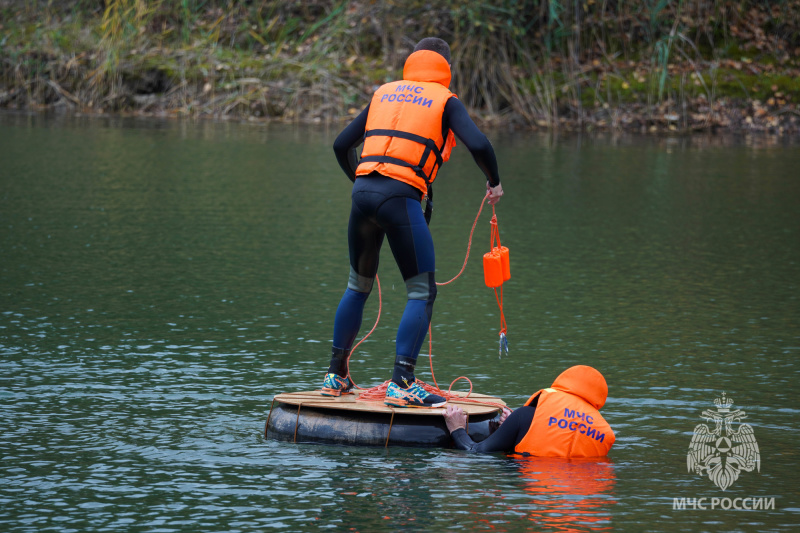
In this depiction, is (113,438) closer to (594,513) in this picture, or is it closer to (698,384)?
(594,513)

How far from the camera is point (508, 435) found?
5.93 m

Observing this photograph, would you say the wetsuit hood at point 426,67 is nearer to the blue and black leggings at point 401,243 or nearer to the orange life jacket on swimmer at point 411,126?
the orange life jacket on swimmer at point 411,126

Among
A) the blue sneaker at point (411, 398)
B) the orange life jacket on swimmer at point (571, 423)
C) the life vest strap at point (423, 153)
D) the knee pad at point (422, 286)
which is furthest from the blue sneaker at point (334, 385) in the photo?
the life vest strap at point (423, 153)

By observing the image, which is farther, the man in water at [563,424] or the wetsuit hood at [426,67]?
the wetsuit hood at [426,67]

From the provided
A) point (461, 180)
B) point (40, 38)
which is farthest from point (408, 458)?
point (40, 38)

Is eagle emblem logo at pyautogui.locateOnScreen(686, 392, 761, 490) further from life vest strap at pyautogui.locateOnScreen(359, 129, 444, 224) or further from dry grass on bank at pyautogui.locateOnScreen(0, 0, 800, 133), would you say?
dry grass on bank at pyautogui.locateOnScreen(0, 0, 800, 133)

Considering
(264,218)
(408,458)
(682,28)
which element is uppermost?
(682,28)

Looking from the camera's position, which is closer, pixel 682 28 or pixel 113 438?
pixel 113 438

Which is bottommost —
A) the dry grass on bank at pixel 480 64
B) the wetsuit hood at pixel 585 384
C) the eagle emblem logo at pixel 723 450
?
the eagle emblem logo at pixel 723 450

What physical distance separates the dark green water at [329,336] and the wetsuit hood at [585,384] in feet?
1.11

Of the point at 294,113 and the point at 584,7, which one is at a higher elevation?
the point at 584,7

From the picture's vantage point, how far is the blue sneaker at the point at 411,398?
621 centimetres

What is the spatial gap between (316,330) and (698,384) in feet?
9.69

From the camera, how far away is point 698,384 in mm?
7340
